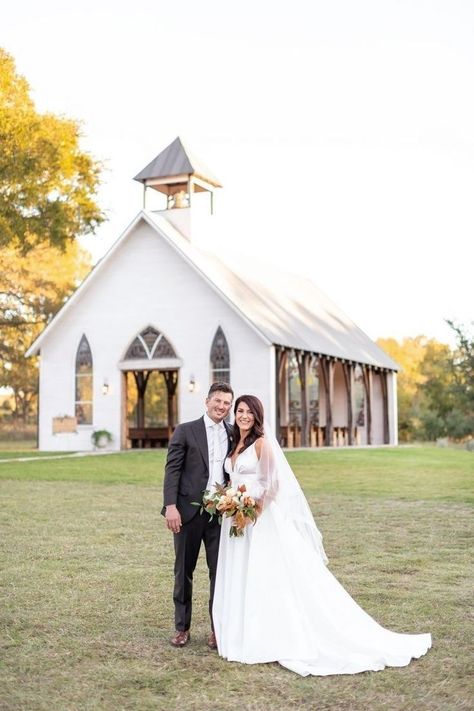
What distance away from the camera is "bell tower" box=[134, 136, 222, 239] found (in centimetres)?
3127

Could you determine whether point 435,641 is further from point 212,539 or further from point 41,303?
point 41,303

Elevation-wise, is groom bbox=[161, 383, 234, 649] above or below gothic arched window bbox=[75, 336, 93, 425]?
below

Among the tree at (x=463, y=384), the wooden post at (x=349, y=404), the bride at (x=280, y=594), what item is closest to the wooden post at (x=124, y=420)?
the wooden post at (x=349, y=404)

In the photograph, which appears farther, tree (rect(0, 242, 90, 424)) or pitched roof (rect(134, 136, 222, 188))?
tree (rect(0, 242, 90, 424))

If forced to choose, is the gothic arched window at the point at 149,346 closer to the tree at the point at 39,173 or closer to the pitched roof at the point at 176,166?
the tree at the point at 39,173

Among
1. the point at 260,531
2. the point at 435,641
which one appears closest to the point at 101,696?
the point at 260,531

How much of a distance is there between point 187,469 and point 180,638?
1.18 meters

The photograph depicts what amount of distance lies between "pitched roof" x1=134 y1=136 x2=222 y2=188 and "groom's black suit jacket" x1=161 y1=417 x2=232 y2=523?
980 inches

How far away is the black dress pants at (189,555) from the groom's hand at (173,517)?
0.39 feet

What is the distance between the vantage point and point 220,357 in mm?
29562

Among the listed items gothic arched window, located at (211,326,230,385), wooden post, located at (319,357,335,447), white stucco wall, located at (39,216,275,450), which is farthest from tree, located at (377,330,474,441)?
white stucco wall, located at (39,216,275,450)

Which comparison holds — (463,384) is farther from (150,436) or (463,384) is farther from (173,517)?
(173,517)

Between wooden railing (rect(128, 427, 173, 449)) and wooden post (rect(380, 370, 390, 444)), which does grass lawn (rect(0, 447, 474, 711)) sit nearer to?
wooden railing (rect(128, 427, 173, 449))

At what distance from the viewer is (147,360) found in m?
30.5
